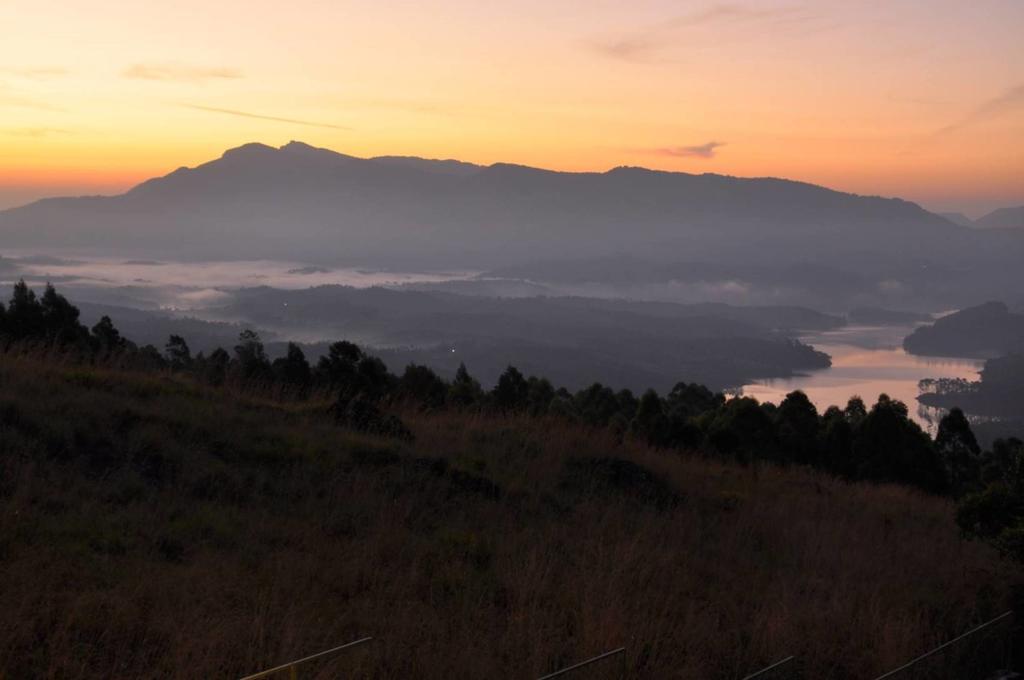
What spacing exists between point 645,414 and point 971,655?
58.7 ft

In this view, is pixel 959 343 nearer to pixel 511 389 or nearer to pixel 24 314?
pixel 511 389

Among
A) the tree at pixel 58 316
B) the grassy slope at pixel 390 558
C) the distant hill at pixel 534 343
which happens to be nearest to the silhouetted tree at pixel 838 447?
the grassy slope at pixel 390 558

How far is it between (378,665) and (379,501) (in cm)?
288

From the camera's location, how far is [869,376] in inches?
5192

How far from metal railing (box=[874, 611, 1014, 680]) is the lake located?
74.0 metres

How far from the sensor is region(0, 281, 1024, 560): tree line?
35.3ft

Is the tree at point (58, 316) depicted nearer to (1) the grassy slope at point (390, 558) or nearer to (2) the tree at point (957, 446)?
(1) the grassy slope at point (390, 558)

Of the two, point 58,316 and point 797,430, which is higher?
point 58,316

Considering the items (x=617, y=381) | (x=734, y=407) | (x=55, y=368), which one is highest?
(x=55, y=368)

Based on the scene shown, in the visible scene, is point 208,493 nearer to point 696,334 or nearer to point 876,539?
point 876,539

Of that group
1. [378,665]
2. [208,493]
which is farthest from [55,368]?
[378,665]

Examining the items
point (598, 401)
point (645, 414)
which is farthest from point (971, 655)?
point (598, 401)

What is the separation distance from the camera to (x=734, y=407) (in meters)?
24.6

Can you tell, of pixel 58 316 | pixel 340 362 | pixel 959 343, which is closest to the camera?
pixel 340 362
